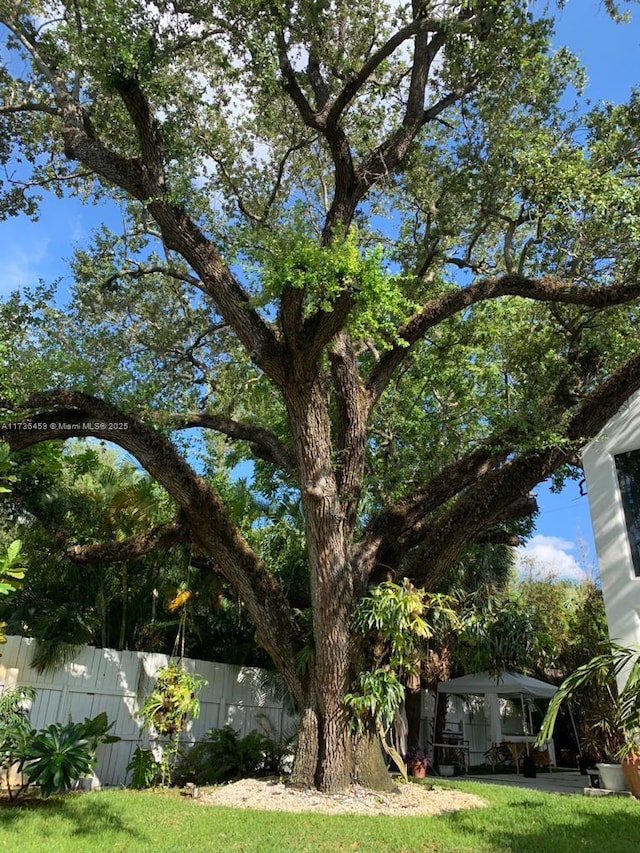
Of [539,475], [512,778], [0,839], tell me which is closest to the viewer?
[0,839]

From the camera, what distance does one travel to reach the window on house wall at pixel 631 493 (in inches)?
411

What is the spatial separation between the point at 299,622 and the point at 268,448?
3018 mm

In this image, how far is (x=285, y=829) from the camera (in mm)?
6316

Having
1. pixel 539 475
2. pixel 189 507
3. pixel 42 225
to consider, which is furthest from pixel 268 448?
pixel 42 225

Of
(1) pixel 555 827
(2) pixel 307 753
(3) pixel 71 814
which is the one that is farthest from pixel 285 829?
(1) pixel 555 827

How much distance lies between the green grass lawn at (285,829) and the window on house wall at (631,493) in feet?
13.4

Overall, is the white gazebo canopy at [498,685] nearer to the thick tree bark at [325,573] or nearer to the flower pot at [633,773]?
the flower pot at [633,773]

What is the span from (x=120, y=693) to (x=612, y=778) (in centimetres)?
787

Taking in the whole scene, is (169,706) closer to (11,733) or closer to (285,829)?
(11,733)

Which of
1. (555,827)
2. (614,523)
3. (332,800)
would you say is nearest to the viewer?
(555,827)

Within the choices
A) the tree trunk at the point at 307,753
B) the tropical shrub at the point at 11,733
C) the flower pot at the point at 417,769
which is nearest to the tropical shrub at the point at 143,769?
the tropical shrub at the point at 11,733

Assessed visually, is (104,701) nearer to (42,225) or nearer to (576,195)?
(42,225)

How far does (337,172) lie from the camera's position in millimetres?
9242

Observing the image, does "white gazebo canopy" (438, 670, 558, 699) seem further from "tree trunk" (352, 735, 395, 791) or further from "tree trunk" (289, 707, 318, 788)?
"tree trunk" (289, 707, 318, 788)
